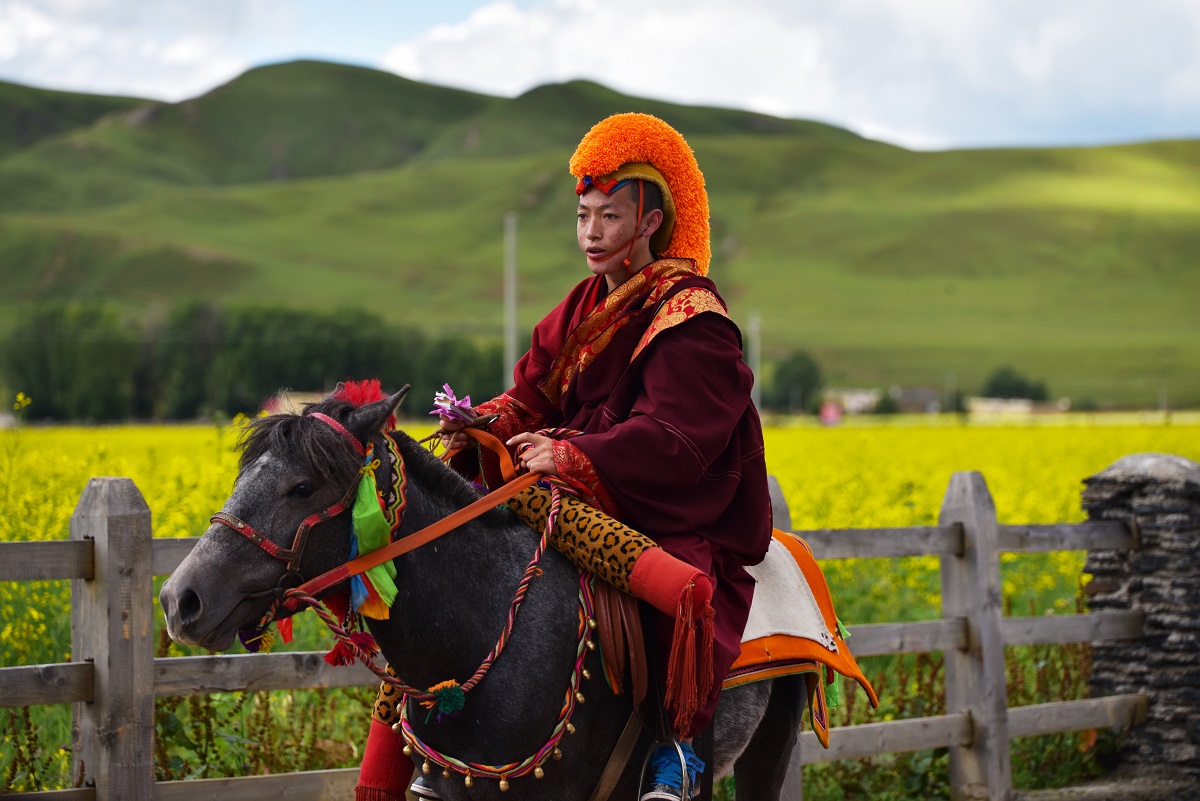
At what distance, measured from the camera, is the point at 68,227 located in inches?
7416

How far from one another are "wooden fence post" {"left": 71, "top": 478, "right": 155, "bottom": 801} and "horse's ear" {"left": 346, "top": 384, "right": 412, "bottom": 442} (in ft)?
6.37

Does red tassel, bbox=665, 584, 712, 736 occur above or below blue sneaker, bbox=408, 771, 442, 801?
above

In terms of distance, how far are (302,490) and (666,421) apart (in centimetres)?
96

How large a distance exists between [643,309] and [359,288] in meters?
188

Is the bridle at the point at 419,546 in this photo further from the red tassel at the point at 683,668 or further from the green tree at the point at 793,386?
the green tree at the point at 793,386

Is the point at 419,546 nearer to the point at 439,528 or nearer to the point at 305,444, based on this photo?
the point at 439,528

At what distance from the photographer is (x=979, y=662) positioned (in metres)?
6.77

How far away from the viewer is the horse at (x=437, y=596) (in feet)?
9.72

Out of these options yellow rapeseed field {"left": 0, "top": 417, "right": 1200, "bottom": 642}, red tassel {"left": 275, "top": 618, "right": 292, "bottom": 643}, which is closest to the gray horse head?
red tassel {"left": 275, "top": 618, "right": 292, "bottom": 643}

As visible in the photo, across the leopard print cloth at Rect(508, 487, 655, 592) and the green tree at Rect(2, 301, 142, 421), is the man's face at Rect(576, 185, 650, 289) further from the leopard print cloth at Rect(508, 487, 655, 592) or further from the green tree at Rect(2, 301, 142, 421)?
the green tree at Rect(2, 301, 142, 421)

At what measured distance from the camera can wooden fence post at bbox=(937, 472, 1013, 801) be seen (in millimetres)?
6742

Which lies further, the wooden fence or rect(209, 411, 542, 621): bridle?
the wooden fence

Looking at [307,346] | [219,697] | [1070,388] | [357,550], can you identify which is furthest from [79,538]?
[1070,388]

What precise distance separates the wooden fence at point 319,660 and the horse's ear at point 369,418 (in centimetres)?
195
